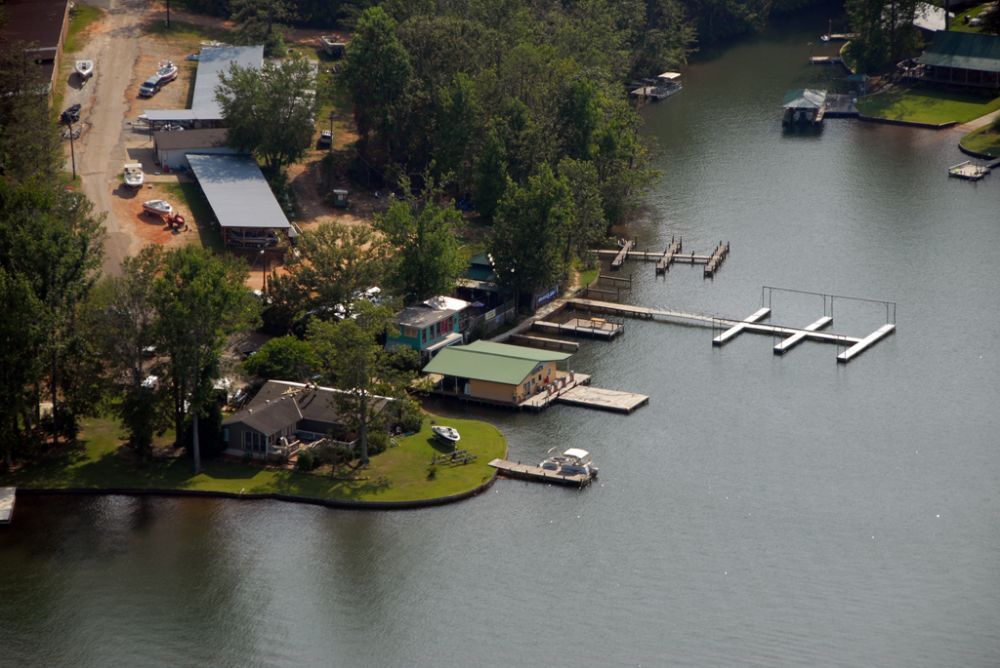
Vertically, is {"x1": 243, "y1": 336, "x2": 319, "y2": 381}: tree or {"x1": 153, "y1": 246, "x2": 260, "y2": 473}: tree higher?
{"x1": 153, "y1": 246, "x2": 260, "y2": 473}: tree

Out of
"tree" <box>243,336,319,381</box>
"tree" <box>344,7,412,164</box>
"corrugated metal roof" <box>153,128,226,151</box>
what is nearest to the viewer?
"tree" <box>243,336,319,381</box>

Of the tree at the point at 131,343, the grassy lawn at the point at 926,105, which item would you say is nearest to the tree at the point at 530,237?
the tree at the point at 131,343

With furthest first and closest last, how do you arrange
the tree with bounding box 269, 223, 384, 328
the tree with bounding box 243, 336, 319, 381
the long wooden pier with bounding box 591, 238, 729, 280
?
the long wooden pier with bounding box 591, 238, 729, 280 < the tree with bounding box 269, 223, 384, 328 < the tree with bounding box 243, 336, 319, 381

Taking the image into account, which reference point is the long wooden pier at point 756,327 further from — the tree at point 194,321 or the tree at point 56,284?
the tree at point 56,284

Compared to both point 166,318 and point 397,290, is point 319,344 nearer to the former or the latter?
point 166,318

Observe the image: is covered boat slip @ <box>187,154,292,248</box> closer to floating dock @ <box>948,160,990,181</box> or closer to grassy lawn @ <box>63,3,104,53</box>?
grassy lawn @ <box>63,3,104,53</box>

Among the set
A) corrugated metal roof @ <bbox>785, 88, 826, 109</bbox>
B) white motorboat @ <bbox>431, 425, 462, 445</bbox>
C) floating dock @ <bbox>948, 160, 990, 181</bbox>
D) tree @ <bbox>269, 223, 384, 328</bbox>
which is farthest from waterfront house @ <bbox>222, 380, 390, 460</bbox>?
corrugated metal roof @ <bbox>785, 88, 826, 109</bbox>

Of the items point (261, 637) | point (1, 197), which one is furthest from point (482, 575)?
point (1, 197)

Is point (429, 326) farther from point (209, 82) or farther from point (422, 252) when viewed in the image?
point (209, 82)
